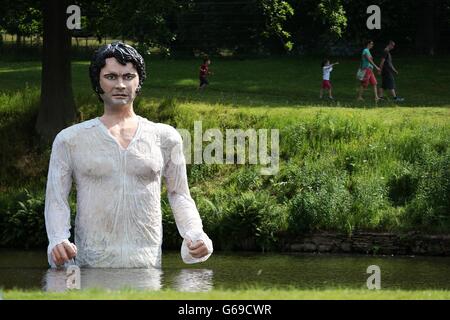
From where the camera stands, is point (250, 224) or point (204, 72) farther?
point (204, 72)

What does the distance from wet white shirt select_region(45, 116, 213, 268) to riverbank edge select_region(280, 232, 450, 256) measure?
14.8 metres

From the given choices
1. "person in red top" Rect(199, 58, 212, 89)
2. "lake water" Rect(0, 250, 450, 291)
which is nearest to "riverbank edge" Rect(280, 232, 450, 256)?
"lake water" Rect(0, 250, 450, 291)

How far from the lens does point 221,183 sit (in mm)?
26000

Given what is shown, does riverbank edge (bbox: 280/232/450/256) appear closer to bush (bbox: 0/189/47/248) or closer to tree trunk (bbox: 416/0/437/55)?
bush (bbox: 0/189/47/248)

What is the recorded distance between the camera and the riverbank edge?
76.3 ft

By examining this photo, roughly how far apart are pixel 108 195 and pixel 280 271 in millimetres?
11376

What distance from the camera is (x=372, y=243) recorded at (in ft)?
77.3

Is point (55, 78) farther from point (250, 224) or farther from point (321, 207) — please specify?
point (321, 207)
